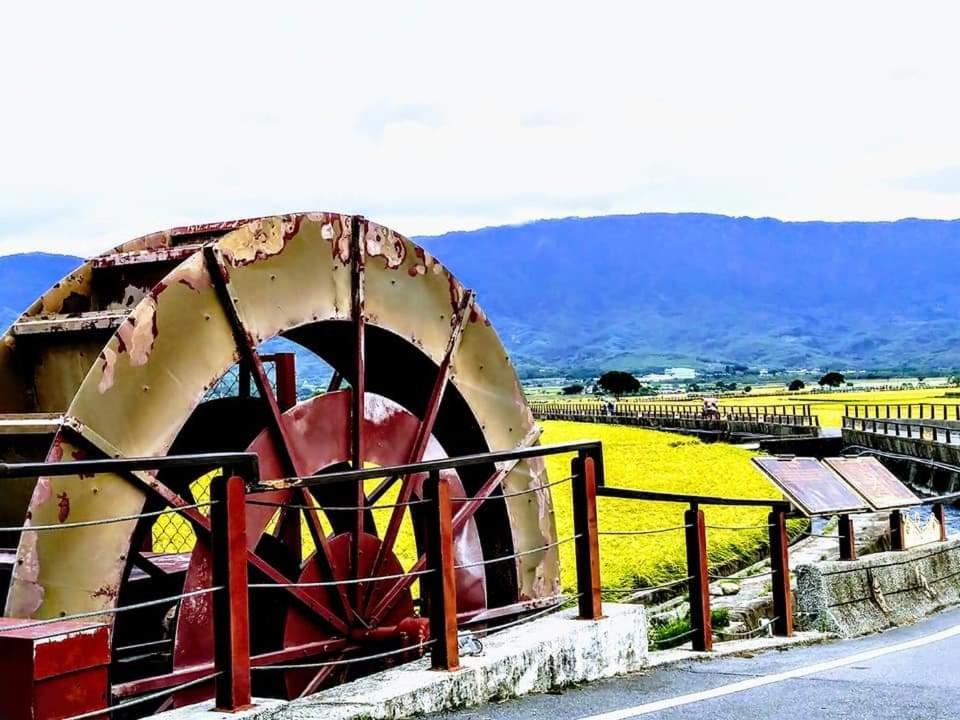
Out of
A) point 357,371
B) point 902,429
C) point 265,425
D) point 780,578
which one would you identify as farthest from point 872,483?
point 902,429

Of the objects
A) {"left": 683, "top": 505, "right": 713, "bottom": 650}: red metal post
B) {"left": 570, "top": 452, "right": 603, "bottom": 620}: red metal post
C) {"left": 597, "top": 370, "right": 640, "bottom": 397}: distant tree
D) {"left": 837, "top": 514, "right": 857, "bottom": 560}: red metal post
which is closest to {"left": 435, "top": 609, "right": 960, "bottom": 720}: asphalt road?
{"left": 683, "top": 505, "right": 713, "bottom": 650}: red metal post

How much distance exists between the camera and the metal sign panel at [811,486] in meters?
11.5

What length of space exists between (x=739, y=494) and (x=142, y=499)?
Answer: 1080 inches

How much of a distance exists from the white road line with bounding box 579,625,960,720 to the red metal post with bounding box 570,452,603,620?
0.86 meters

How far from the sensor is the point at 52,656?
508 cm

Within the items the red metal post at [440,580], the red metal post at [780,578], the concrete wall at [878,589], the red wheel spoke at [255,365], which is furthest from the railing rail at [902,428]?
the red metal post at [440,580]

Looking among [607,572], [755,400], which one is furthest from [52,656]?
[755,400]

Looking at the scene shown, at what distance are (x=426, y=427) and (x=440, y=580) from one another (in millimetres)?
3162

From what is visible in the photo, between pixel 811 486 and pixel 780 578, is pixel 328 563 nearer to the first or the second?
pixel 780 578

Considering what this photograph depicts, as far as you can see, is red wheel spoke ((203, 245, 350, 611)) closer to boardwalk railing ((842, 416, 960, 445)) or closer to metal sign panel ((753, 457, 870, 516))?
metal sign panel ((753, 457, 870, 516))

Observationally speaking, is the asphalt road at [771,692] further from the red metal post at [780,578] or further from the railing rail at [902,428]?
the railing rail at [902,428]

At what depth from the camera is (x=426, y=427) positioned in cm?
948

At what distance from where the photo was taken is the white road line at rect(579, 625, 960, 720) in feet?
21.3

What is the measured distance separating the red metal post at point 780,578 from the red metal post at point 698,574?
1.74 meters
